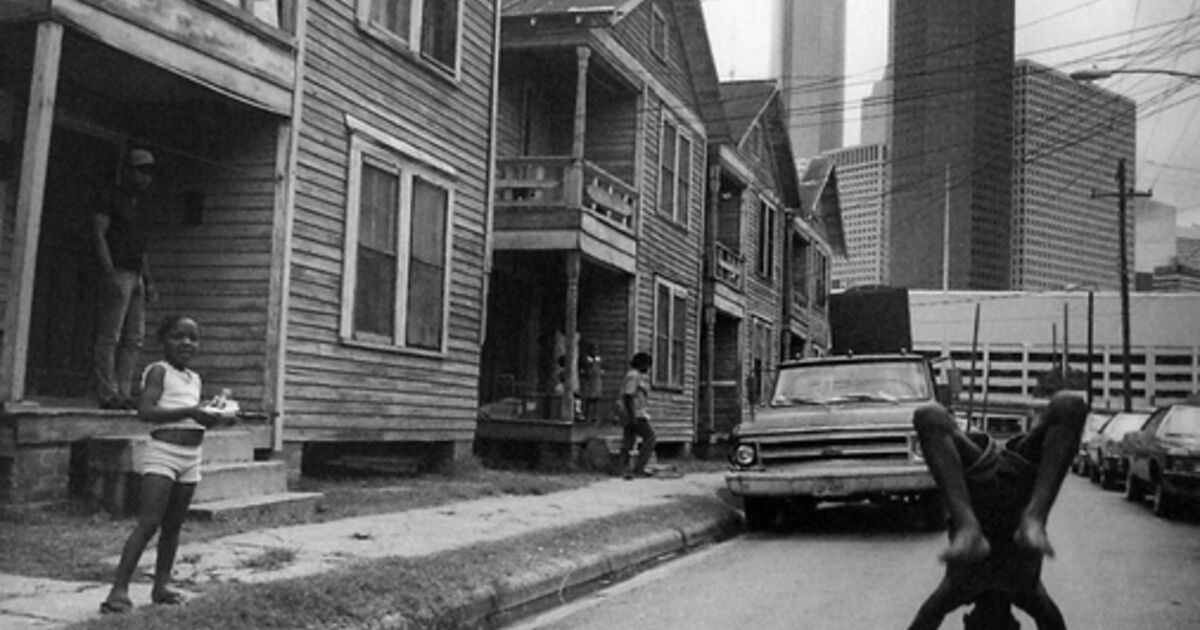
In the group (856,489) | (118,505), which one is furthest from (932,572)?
(118,505)

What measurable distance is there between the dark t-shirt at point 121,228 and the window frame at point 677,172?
14.1m

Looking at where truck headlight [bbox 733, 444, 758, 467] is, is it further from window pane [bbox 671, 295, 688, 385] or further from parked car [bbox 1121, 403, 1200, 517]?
window pane [bbox 671, 295, 688, 385]

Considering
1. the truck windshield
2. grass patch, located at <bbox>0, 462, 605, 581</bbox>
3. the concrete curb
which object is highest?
the truck windshield

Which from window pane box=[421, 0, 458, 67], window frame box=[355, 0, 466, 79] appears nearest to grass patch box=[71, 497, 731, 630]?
window frame box=[355, 0, 466, 79]

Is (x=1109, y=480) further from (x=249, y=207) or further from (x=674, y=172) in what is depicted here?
(x=249, y=207)

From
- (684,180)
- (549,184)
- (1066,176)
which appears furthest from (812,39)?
(549,184)

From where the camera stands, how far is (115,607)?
19.3ft

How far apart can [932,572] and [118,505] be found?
614cm

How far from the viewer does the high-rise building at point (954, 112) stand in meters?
29.6

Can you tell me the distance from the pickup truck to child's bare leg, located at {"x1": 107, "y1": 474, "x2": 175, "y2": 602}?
24.4 feet

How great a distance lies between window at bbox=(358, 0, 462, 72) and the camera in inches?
547

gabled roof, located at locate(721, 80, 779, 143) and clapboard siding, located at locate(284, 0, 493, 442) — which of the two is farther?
gabled roof, located at locate(721, 80, 779, 143)

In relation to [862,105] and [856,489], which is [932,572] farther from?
[862,105]

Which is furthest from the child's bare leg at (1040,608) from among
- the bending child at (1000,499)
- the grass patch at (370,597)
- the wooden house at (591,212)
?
the wooden house at (591,212)
